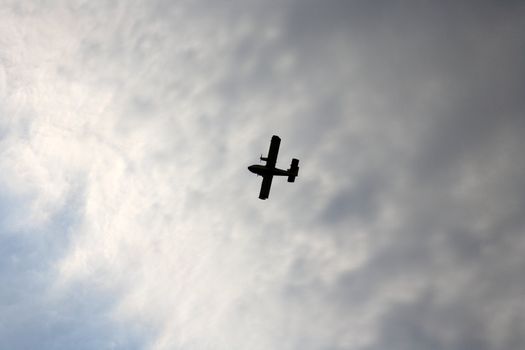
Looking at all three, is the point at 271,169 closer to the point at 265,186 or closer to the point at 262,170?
the point at 262,170

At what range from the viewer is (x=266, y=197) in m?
91.8

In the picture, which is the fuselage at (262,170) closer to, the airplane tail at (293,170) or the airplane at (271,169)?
the airplane at (271,169)

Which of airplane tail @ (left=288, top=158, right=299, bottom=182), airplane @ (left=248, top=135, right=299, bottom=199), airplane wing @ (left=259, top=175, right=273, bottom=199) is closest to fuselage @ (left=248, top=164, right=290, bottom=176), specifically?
airplane @ (left=248, top=135, right=299, bottom=199)

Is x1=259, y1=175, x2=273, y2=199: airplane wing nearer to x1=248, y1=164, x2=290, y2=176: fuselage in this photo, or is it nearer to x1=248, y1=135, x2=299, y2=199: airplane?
x1=248, y1=135, x2=299, y2=199: airplane

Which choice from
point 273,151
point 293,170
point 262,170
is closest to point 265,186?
point 262,170

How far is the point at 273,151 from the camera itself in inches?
3447

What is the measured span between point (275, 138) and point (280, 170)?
8217mm

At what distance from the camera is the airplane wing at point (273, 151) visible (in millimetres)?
86906

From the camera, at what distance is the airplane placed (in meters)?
87.4

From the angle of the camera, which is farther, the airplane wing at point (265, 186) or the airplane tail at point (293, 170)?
the airplane tail at point (293, 170)

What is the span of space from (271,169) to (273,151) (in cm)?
434

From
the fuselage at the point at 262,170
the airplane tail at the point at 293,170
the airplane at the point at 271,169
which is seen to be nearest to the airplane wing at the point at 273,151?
the airplane at the point at 271,169

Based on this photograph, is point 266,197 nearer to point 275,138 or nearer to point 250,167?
point 250,167

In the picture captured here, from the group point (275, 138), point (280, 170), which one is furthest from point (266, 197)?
point (275, 138)
